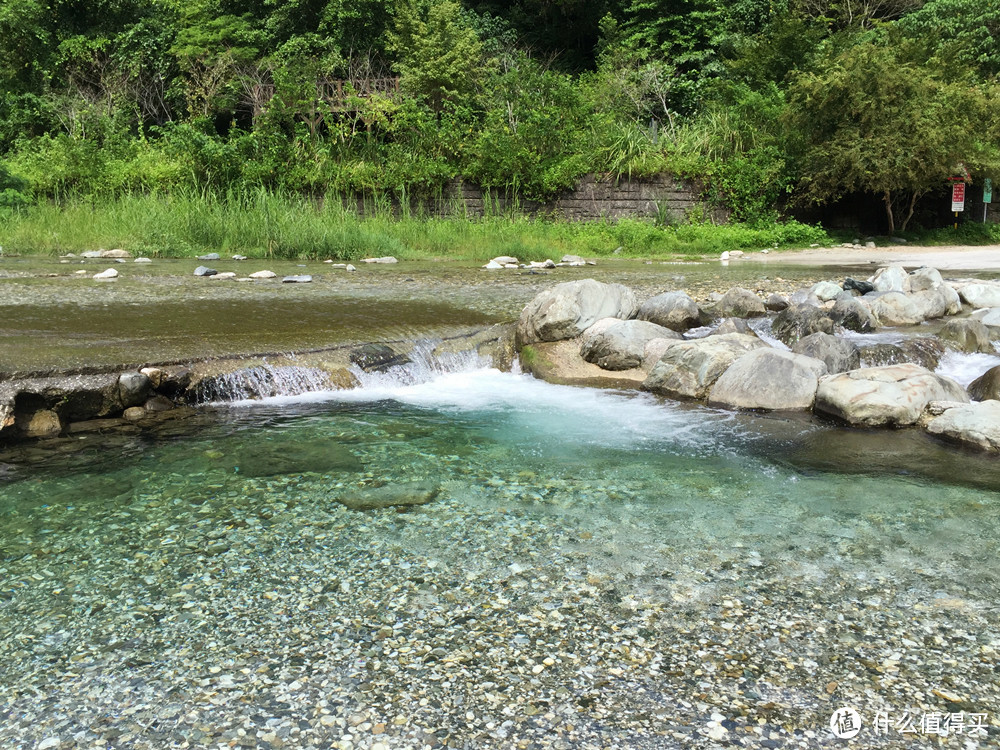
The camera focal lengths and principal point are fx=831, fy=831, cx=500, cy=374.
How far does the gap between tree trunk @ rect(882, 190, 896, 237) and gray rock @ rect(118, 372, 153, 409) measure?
1412 cm

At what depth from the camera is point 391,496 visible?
402cm

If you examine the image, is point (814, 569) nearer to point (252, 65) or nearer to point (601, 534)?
point (601, 534)

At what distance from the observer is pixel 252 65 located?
71.1 feet

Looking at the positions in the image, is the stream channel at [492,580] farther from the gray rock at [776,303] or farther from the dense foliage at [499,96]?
the dense foliage at [499,96]

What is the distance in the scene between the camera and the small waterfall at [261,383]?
5.58 meters

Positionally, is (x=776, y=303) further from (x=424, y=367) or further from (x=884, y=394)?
(x=424, y=367)

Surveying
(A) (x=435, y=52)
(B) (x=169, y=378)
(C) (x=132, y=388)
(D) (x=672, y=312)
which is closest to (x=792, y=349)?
(D) (x=672, y=312)

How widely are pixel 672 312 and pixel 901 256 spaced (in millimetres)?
8002

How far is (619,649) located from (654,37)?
22.1m

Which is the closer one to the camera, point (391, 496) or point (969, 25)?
point (391, 496)

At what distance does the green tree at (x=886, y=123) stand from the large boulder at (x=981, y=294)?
21.5 feet

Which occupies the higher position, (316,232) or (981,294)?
(316,232)

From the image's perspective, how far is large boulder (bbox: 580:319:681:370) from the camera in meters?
6.57

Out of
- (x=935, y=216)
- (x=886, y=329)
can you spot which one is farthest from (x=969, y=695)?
(x=935, y=216)
